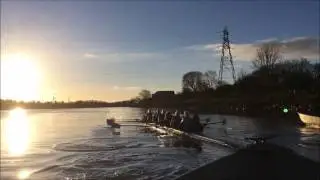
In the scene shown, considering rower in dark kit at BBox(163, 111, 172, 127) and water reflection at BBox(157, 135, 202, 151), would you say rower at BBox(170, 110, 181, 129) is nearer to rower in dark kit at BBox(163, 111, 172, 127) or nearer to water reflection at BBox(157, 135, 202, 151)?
rower in dark kit at BBox(163, 111, 172, 127)

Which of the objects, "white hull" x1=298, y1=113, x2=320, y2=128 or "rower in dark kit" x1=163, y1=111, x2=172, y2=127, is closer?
"white hull" x1=298, y1=113, x2=320, y2=128

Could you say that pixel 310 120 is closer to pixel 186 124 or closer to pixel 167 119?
pixel 167 119

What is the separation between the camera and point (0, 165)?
3394 cm

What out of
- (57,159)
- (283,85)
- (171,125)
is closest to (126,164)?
(57,159)

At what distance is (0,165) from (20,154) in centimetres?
764

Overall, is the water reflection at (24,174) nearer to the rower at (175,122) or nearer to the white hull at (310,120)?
the rower at (175,122)

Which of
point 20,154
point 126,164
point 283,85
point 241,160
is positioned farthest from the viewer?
point 283,85

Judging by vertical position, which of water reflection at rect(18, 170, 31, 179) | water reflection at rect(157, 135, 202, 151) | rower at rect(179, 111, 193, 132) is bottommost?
water reflection at rect(18, 170, 31, 179)

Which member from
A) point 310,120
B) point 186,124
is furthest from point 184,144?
point 310,120

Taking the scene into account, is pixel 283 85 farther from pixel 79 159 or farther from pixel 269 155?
pixel 269 155

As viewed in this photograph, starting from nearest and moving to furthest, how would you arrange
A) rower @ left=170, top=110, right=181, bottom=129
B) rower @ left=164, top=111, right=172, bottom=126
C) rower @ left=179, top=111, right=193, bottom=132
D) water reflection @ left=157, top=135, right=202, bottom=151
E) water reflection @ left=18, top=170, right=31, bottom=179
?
water reflection @ left=18, top=170, right=31, bottom=179 < water reflection @ left=157, top=135, right=202, bottom=151 < rower @ left=179, top=111, right=193, bottom=132 < rower @ left=170, top=110, right=181, bottom=129 < rower @ left=164, top=111, right=172, bottom=126

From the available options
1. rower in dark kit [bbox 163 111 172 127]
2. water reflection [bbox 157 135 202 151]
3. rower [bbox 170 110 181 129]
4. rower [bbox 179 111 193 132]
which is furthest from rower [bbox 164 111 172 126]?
water reflection [bbox 157 135 202 151]

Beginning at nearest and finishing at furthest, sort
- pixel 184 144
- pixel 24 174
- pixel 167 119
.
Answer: pixel 24 174 < pixel 184 144 < pixel 167 119

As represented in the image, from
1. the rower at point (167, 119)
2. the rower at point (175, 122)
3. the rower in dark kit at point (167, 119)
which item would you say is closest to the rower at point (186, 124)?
the rower at point (175, 122)
